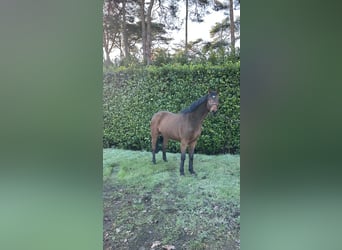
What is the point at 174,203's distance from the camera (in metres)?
2.92

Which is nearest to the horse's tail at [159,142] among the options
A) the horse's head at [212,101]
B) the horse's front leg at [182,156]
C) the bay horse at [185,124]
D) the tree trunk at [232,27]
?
the bay horse at [185,124]

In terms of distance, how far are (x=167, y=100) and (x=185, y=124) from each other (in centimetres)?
25

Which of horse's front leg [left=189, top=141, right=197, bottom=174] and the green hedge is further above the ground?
the green hedge

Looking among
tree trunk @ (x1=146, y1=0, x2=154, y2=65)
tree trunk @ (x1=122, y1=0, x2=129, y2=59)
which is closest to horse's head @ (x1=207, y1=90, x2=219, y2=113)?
tree trunk @ (x1=146, y1=0, x2=154, y2=65)

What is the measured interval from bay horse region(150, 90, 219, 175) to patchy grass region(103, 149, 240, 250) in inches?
4.5

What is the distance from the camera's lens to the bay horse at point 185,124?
9.63ft

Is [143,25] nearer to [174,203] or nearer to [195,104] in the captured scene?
[195,104]

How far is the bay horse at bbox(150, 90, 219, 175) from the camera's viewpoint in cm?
294

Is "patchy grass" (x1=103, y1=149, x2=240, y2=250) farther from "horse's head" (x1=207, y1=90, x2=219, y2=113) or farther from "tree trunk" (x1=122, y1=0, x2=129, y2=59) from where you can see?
"tree trunk" (x1=122, y1=0, x2=129, y2=59)
